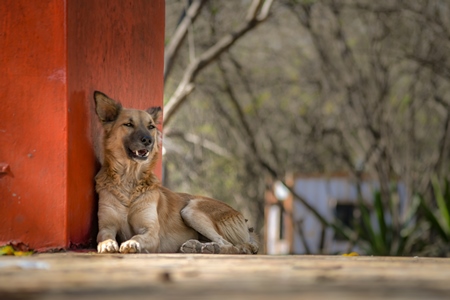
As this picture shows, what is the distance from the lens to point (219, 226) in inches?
253

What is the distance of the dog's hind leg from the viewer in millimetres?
6047

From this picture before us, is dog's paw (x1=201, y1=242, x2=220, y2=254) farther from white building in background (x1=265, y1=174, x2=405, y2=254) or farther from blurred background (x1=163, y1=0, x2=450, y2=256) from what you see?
white building in background (x1=265, y1=174, x2=405, y2=254)

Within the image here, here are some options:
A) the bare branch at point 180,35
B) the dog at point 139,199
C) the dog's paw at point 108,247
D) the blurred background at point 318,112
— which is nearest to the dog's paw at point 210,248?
the dog at point 139,199

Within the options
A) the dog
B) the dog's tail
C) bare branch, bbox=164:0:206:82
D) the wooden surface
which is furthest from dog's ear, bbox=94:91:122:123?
bare branch, bbox=164:0:206:82

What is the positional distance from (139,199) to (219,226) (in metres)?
0.87

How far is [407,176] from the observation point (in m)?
14.2

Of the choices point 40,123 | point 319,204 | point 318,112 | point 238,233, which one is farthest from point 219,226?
point 319,204

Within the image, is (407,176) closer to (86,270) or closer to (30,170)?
(30,170)

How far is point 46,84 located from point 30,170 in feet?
1.98

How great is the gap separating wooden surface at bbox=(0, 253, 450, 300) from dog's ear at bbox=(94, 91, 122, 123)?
171 cm

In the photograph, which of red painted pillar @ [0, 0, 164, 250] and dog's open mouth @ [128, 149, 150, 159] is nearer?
red painted pillar @ [0, 0, 164, 250]

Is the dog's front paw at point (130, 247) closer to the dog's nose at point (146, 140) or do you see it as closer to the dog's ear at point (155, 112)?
the dog's nose at point (146, 140)

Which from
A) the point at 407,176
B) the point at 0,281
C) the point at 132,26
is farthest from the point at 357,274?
the point at 407,176

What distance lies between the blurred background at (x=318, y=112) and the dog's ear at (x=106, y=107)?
403 centimetres
